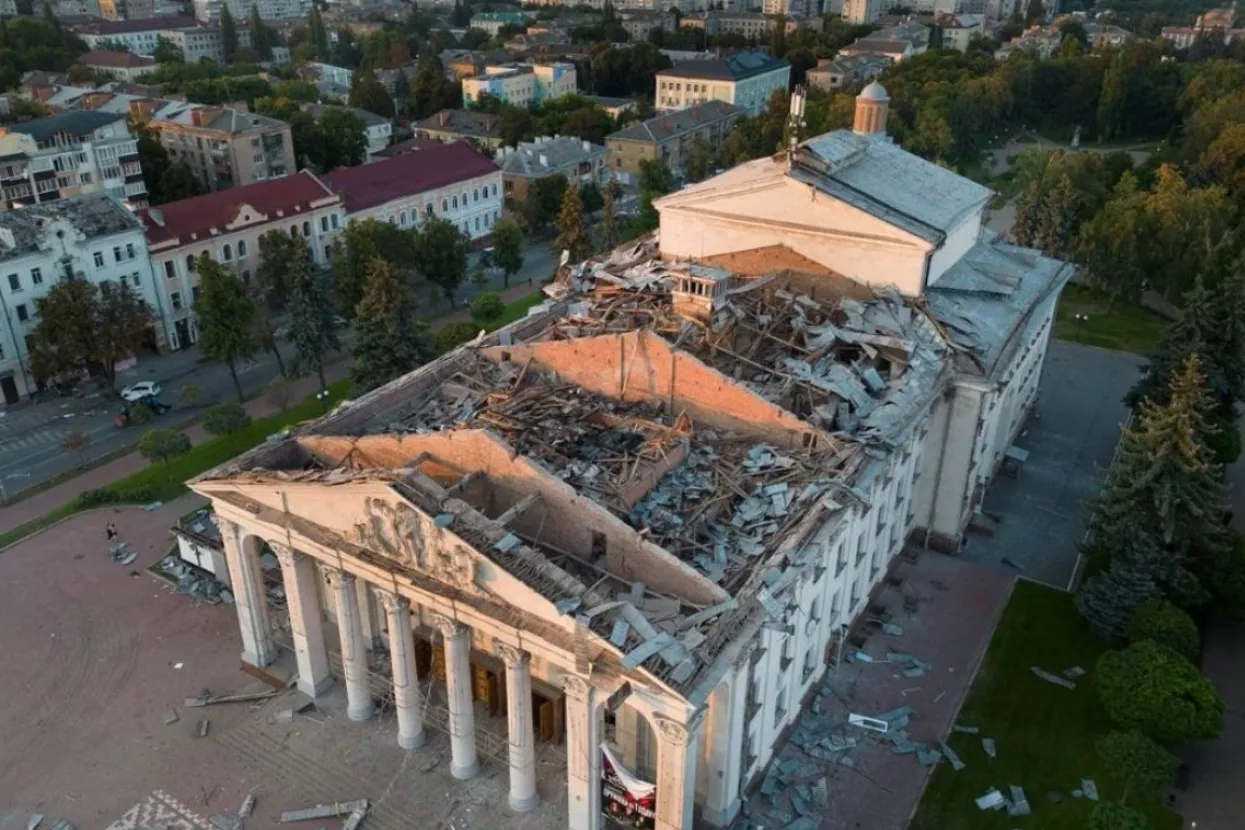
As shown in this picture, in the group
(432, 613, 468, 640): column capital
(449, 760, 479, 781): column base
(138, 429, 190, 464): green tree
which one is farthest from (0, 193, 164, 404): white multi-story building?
(432, 613, 468, 640): column capital

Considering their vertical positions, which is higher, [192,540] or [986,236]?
[986,236]

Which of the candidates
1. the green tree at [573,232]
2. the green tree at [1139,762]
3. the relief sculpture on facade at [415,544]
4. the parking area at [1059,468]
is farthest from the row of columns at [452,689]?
the green tree at [573,232]

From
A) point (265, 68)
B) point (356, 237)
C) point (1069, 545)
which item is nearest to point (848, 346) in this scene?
point (1069, 545)

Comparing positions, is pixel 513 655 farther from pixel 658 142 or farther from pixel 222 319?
pixel 658 142

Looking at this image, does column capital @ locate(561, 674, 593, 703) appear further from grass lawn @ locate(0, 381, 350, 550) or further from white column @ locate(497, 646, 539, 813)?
grass lawn @ locate(0, 381, 350, 550)

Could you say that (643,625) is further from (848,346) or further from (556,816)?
(848,346)

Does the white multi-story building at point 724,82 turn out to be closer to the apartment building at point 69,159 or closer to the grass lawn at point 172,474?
the apartment building at point 69,159
